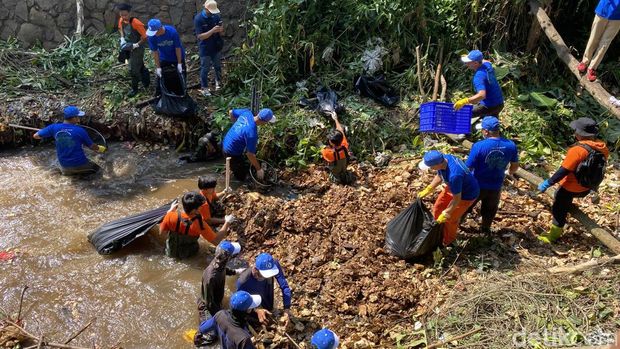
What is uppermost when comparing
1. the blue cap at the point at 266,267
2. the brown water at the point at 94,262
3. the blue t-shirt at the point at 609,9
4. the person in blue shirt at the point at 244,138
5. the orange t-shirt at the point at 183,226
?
the blue t-shirt at the point at 609,9

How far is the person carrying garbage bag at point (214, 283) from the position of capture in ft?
17.1

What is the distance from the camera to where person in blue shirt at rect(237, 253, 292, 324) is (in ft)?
16.4

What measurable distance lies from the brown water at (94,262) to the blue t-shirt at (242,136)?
110 cm

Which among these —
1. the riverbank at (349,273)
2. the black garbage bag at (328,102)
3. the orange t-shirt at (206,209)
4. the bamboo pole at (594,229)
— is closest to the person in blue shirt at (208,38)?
the black garbage bag at (328,102)

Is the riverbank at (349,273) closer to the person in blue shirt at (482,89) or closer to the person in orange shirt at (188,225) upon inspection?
the person in orange shirt at (188,225)

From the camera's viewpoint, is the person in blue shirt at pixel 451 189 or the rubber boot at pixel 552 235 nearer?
A: the person in blue shirt at pixel 451 189

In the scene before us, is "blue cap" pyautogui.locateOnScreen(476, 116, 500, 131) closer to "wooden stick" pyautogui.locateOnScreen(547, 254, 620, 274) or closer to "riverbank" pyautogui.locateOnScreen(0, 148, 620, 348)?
"riverbank" pyautogui.locateOnScreen(0, 148, 620, 348)

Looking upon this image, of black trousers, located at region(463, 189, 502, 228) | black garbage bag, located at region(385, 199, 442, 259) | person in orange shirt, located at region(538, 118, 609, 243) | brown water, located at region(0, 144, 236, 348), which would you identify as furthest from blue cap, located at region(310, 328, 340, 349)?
person in orange shirt, located at region(538, 118, 609, 243)

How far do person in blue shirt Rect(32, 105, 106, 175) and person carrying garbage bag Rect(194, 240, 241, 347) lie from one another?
3.86 meters

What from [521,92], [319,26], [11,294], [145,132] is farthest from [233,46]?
[11,294]

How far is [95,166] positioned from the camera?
8453 millimetres

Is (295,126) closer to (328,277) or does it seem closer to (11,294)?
(328,277)

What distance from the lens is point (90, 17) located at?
10781mm

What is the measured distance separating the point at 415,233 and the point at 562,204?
6.07 ft
